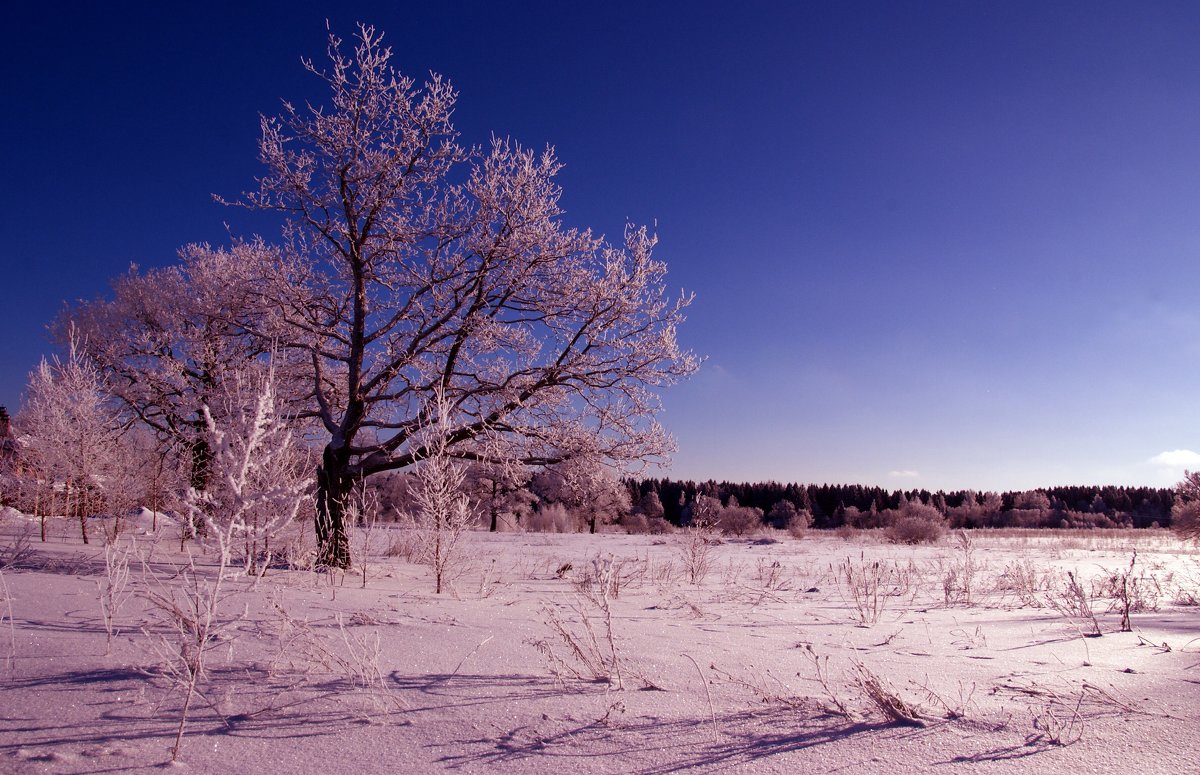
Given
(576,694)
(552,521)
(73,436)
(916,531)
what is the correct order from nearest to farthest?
(576,694), (73,436), (916,531), (552,521)

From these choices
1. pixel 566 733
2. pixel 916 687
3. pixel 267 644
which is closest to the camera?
pixel 566 733

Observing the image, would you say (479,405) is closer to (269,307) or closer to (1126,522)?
(269,307)

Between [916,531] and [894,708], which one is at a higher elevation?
[894,708]

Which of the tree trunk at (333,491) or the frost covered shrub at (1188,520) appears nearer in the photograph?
the frost covered shrub at (1188,520)

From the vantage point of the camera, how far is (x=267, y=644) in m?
3.89

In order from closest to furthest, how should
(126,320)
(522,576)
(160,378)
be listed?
(522,576), (160,378), (126,320)

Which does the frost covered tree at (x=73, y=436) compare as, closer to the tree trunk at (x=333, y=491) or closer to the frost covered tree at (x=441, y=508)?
the tree trunk at (x=333, y=491)

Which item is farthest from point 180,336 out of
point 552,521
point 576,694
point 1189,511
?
point 552,521

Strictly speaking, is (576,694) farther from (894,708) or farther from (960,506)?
(960,506)

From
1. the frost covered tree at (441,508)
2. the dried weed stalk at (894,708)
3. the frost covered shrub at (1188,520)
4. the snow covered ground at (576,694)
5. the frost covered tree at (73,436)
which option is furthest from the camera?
the frost covered tree at (73,436)

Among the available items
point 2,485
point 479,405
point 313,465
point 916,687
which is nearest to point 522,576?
point 479,405

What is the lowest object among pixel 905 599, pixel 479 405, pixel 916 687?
pixel 905 599

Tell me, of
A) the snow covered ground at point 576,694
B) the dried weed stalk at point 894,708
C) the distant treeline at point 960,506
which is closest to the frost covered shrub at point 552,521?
the distant treeline at point 960,506

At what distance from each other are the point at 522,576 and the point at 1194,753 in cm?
873
